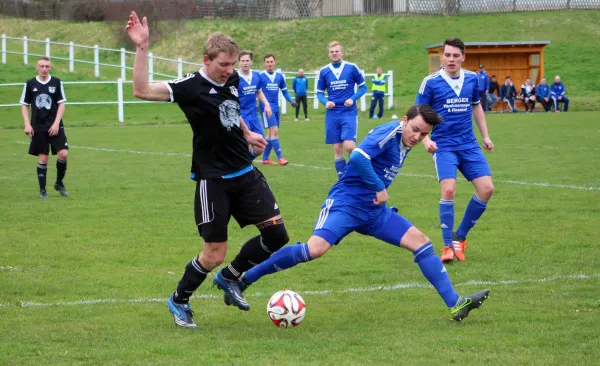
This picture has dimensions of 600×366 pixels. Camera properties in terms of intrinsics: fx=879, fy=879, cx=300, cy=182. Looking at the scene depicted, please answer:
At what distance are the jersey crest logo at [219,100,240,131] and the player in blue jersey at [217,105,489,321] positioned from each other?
87 cm

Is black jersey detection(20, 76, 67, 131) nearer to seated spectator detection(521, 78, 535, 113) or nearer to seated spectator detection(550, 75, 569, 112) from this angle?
seated spectator detection(521, 78, 535, 113)

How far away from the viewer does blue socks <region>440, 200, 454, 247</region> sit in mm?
8648

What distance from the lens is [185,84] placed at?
5.94 m

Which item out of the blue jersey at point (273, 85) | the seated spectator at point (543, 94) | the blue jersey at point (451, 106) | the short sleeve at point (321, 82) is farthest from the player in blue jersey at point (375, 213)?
the seated spectator at point (543, 94)

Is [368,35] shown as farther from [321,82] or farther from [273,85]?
[321,82]

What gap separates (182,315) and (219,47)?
1.88m

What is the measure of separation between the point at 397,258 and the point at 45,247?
371 cm

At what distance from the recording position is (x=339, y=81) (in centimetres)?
1512

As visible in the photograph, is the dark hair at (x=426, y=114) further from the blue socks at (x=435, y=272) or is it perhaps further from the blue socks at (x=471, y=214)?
the blue socks at (x=471, y=214)

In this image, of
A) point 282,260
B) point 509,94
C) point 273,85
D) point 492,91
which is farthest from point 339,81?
point 492,91

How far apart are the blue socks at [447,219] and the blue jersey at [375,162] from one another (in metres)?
2.26

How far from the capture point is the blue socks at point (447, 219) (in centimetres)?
865

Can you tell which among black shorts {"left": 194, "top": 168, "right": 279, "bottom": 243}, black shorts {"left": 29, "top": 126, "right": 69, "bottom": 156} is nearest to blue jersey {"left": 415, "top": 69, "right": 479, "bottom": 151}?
black shorts {"left": 194, "top": 168, "right": 279, "bottom": 243}

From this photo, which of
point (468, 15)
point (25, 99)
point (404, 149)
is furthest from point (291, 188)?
point (468, 15)
